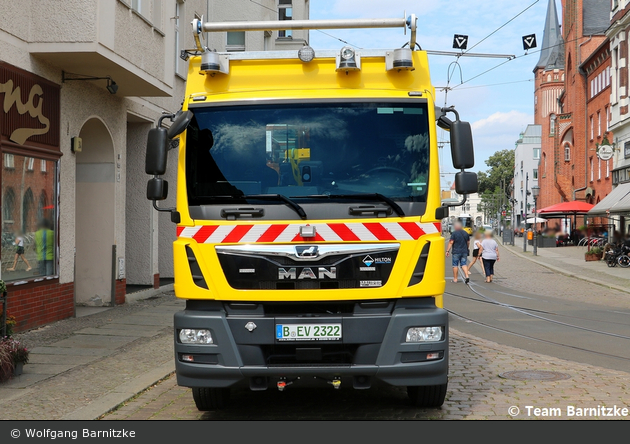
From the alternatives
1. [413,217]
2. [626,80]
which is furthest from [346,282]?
[626,80]

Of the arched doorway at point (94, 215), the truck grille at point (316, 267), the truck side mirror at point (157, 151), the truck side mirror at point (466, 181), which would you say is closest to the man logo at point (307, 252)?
the truck grille at point (316, 267)

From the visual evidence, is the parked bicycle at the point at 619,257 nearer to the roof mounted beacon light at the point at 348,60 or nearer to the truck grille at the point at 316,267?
the roof mounted beacon light at the point at 348,60

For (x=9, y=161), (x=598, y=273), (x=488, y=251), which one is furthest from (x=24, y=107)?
(x=598, y=273)

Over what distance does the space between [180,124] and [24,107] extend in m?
6.28

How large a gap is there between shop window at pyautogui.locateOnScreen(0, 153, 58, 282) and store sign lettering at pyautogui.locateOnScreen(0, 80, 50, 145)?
1.13ft

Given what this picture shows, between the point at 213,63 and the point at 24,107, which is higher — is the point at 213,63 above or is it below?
below

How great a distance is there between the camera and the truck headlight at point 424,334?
19.0 feet

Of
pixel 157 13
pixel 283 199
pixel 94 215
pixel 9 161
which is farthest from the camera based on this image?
pixel 157 13

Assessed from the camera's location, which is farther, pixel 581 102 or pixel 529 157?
pixel 529 157

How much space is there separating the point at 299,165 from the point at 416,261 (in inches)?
48.1

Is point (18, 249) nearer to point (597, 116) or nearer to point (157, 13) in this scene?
point (157, 13)

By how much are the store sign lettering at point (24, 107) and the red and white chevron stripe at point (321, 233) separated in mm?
6422

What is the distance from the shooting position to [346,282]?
5828mm

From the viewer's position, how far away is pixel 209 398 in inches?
256
